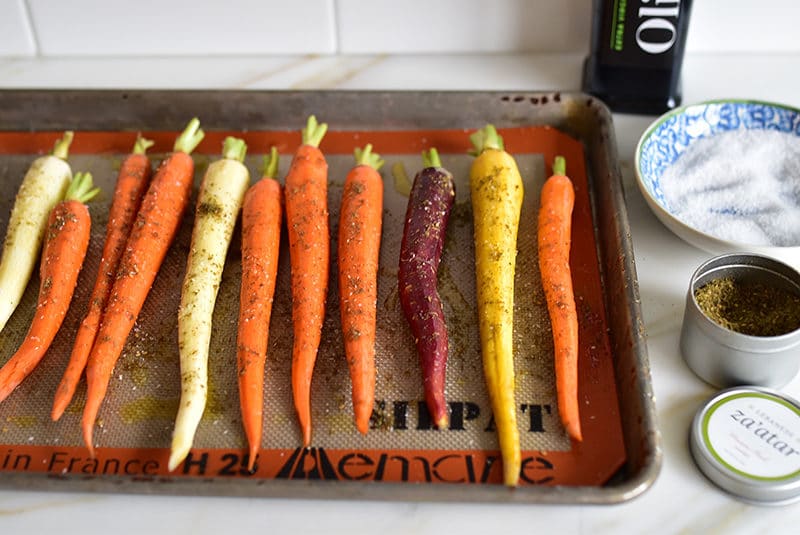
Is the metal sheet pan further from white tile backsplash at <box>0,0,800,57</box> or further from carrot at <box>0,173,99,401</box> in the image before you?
white tile backsplash at <box>0,0,800,57</box>

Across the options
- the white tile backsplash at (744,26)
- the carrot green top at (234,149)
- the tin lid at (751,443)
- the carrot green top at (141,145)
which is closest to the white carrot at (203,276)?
the carrot green top at (234,149)

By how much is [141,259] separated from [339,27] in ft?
1.71

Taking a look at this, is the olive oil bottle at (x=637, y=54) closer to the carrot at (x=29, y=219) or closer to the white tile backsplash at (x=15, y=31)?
the carrot at (x=29, y=219)

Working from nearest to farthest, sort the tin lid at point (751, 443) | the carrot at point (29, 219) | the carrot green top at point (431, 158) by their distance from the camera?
the tin lid at point (751, 443), the carrot at point (29, 219), the carrot green top at point (431, 158)

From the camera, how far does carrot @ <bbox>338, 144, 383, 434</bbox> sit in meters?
0.86

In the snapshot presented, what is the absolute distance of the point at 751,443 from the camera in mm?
781

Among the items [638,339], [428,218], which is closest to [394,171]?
[428,218]

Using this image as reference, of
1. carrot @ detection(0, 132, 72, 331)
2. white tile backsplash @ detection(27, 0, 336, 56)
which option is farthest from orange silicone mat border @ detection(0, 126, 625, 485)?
white tile backsplash @ detection(27, 0, 336, 56)

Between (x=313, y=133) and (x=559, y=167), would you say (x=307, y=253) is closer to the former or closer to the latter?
(x=313, y=133)

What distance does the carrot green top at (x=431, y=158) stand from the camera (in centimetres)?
108

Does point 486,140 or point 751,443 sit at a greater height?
point 486,140

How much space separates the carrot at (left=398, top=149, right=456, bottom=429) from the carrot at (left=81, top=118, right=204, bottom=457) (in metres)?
0.29

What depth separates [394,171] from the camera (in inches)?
44.0

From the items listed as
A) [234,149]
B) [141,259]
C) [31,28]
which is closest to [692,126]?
[234,149]
